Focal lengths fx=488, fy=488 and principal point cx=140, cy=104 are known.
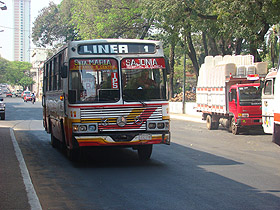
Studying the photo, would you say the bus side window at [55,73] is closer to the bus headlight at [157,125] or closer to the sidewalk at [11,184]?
the sidewalk at [11,184]

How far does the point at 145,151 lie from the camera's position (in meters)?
12.7

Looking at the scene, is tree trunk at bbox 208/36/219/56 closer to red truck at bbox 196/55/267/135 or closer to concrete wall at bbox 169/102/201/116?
concrete wall at bbox 169/102/201/116

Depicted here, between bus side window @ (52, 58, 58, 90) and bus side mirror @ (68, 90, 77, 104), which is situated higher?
bus side window @ (52, 58, 58, 90)

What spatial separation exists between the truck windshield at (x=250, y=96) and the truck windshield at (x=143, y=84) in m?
10.9

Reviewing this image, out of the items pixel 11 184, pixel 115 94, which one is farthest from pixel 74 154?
pixel 11 184

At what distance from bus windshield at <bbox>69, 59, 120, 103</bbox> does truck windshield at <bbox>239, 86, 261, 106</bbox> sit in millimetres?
11542

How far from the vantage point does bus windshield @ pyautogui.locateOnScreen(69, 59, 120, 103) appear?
37.4ft

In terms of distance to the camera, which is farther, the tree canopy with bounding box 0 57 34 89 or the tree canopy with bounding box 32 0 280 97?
the tree canopy with bounding box 0 57 34 89

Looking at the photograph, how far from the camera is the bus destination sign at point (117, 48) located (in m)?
11.7

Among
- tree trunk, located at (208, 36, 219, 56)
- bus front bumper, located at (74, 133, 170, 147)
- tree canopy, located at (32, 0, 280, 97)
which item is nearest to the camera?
bus front bumper, located at (74, 133, 170, 147)

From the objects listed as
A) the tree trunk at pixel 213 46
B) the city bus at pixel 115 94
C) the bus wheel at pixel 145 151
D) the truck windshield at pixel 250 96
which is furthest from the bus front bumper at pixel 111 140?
the tree trunk at pixel 213 46

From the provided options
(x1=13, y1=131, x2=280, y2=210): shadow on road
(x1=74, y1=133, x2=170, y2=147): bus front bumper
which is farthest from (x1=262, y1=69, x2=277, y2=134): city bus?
(x1=74, y1=133, x2=170, y2=147): bus front bumper

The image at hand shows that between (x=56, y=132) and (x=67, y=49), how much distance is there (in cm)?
391

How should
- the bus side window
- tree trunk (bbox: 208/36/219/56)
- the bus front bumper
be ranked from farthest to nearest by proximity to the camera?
tree trunk (bbox: 208/36/219/56) < the bus side window < the bus front bumper
